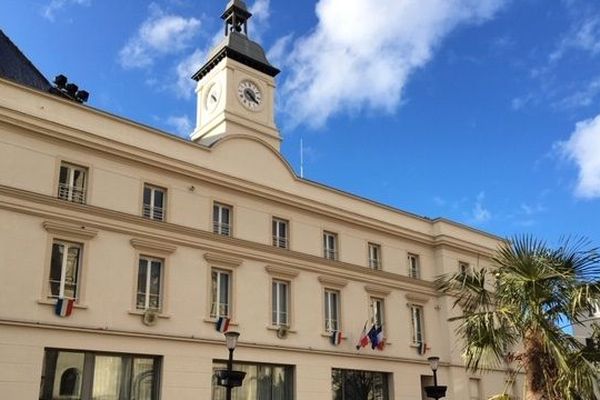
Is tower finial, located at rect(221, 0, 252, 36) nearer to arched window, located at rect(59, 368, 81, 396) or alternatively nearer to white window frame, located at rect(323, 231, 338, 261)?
white window frame, located at rect(323, 231, 338, 261)

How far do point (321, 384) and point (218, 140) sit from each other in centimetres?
996

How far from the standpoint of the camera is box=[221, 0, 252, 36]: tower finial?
33.4m

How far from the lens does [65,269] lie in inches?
816

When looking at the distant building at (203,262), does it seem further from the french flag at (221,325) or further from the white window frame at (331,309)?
the french flag at (221,325)

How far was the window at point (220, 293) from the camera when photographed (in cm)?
2400

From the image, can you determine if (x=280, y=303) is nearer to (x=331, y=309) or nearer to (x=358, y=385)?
(x=331, y=309)

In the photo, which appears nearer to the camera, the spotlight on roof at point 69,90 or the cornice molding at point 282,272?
the cornice molding at point 282,272

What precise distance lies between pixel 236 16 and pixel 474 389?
20.8m

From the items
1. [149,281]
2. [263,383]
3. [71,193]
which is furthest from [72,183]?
[263,383]

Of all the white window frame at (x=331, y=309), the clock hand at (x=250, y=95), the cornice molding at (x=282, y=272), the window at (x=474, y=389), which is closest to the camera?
the cornice molding at (x=282, y=272)

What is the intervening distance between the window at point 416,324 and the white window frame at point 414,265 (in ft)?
4.78

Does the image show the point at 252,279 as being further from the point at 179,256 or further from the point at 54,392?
the point at 54,392

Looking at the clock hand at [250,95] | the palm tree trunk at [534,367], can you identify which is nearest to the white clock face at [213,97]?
the clock hand at [250,95]

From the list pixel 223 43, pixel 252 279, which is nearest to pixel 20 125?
pixel 252 279
